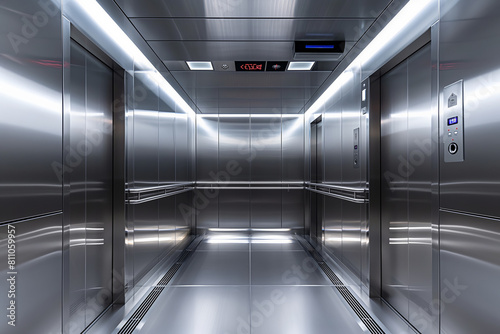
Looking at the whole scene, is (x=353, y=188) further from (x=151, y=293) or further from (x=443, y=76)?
(x=151, y=293)

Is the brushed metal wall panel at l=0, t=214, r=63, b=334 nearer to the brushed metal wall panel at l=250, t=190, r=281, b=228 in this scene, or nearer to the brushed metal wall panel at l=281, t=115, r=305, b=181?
the brushed metal wall panel at l=250, t=190, r=281, b=228

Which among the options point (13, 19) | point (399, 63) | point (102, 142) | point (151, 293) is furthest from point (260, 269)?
point (13, 19)

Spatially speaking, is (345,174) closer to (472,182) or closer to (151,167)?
(472,182)

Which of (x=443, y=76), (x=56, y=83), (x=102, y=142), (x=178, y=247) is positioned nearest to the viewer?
(x=56, y=83)

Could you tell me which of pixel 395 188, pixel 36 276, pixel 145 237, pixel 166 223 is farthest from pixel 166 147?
pixel 395 188

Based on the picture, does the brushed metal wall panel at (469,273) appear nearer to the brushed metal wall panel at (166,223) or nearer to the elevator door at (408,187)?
the elevator door at (408,187)

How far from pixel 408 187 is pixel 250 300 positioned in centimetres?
223

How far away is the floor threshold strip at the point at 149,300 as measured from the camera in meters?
3.23

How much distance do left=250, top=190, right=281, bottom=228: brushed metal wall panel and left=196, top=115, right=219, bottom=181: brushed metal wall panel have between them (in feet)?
3.94

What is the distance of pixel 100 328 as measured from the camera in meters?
3.17

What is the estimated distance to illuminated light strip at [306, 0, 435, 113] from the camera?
115 inches

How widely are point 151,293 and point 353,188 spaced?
3047 mm

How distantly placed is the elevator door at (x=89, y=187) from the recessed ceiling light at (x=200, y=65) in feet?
4.45

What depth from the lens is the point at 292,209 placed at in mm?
8055
